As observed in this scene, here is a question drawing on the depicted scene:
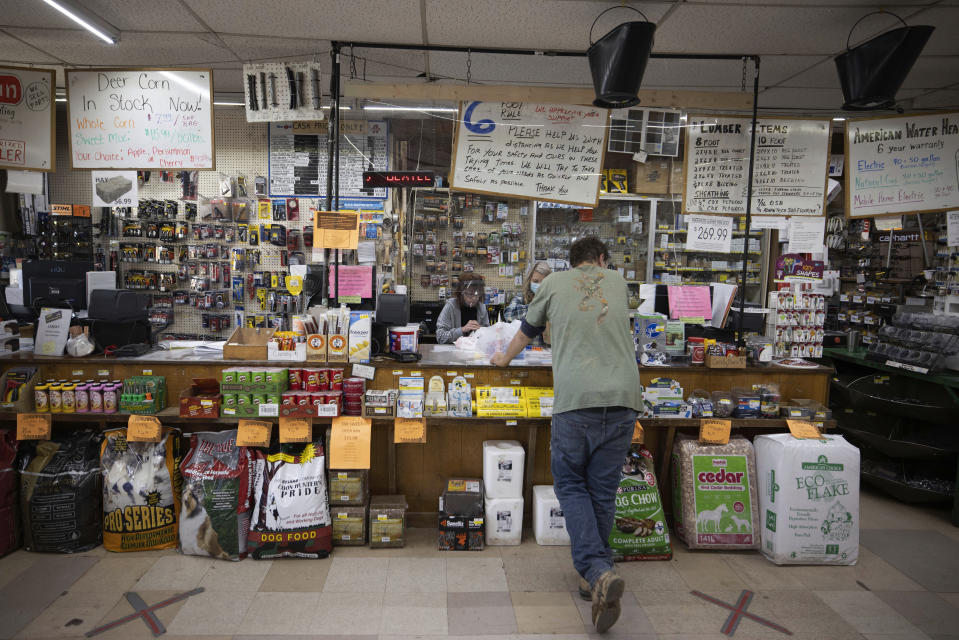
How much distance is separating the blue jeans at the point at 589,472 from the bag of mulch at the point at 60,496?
258cm

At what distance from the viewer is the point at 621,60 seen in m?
2.93

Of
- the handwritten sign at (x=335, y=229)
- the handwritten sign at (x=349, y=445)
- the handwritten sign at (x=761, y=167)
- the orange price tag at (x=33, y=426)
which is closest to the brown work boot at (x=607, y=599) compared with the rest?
the handwritten sign at (x=349, y=445)

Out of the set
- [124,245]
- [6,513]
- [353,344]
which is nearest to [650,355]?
[353,344]

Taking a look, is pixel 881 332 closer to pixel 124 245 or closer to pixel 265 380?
pixel 265 380

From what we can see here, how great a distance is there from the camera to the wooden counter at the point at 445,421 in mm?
3232

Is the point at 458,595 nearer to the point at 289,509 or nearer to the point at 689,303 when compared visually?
the point at 289,509

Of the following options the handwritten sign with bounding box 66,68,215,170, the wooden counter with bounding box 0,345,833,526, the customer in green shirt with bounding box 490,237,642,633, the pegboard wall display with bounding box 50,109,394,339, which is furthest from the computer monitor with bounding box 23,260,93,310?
the customer in green shirt with bounding box 490,237,642,633

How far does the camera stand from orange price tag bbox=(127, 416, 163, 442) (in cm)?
299

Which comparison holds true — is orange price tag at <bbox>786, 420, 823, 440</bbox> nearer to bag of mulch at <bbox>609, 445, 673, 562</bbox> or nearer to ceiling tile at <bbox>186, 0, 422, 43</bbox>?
bag of mulch at <bbox>609, 445, 673, 562</bbox>

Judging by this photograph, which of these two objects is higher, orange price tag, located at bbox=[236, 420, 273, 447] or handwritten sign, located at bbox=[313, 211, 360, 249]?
handwritten sign, located at bbox=[313, 211, 360, 249]

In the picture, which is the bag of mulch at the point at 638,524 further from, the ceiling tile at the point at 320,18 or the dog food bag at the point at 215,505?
the ceiling tile at the point at 320,18

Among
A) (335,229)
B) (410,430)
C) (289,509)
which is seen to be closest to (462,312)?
(335,229)

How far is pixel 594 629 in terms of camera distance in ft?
8.06

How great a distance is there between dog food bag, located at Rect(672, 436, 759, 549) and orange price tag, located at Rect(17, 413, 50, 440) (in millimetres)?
3659
